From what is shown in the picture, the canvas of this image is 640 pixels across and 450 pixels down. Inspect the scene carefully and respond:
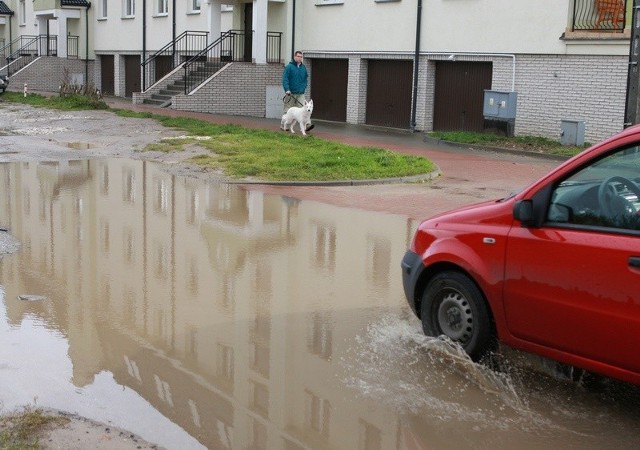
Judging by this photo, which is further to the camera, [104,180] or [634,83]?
[104,180]

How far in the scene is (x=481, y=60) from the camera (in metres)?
25.5

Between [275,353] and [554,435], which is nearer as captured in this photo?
[554,435]

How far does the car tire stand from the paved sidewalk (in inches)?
236

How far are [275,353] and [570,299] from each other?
2.13 metres

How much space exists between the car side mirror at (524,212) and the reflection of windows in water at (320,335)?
168 cm

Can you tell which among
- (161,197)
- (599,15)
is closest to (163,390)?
(161,197)

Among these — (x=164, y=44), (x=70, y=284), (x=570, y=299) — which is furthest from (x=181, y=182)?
(x=164, y=44)

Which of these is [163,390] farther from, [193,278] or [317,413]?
[193,278]

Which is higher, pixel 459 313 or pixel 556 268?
pixel 556 268

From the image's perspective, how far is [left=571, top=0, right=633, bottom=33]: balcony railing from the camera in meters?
22.0

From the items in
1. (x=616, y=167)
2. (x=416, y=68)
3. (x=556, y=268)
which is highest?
(x=416, y=68)

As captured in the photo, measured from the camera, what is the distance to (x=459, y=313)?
637 centimetres

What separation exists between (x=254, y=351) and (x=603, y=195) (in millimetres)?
2602

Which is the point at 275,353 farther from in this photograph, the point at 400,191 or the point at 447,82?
the point at 447,82
